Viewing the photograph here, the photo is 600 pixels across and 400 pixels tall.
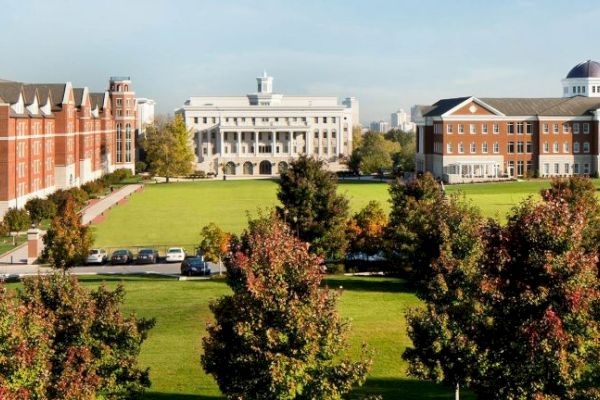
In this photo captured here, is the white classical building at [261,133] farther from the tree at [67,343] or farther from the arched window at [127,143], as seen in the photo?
the tree at [67,343]

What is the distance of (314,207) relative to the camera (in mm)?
38688

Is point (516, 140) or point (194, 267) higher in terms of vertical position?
point (516, 140)

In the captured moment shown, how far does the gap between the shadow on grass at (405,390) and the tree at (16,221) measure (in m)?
37.2

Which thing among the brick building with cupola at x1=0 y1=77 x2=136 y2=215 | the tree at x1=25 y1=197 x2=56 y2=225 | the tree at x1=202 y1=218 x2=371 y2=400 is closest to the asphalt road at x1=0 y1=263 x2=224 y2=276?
the tree at x1=25 y1=197 x2=56 y2=225

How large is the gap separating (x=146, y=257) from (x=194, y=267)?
16.8 feet

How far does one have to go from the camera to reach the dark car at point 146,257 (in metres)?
44.2

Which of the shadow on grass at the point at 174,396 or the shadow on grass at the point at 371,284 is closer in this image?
the shadow on grass at the point at 174,396

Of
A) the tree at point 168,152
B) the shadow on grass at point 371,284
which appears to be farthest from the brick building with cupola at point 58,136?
the shadow on grass at point 371,284

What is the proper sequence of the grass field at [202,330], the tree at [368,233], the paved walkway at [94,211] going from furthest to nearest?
1. the paved walkway at [94,211]
2. the tree at [368,233]
3. the grass field at [202,330]

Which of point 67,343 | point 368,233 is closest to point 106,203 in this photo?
point 368,233

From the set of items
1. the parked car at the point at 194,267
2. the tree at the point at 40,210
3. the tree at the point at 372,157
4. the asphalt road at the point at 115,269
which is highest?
the tree at the point at 372,157

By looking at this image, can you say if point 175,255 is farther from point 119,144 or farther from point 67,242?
point 119,144

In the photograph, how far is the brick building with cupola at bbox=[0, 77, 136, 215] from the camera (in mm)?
63438

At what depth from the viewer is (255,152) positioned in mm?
136000
